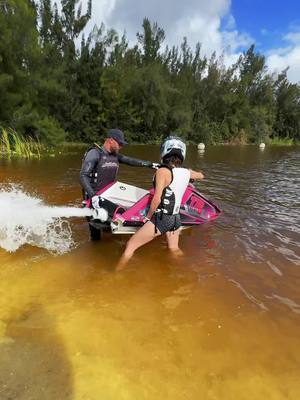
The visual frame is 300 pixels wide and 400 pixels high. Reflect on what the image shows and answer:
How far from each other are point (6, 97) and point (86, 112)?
12825 millimetres

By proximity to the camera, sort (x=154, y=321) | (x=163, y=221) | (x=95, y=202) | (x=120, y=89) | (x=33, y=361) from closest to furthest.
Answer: (x=33, y=361) → (x=154, y=321) → (x=163, y=221) → (x=95, y=202) → (x=120, y=89)

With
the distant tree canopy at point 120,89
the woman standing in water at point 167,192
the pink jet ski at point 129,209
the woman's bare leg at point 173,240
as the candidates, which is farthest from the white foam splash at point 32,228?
the distant tree canopy at point 120,89

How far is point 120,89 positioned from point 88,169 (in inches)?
1419

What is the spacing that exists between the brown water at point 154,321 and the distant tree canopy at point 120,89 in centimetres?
2246

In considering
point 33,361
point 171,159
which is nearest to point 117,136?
point 171,159

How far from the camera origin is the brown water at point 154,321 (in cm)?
294

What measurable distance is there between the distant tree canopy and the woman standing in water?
22.9 m

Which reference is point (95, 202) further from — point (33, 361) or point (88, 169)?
point (33, 361)

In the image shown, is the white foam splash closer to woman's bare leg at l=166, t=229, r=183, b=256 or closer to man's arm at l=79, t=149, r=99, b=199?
man's arm at l=79, t=149, r=99, b=199

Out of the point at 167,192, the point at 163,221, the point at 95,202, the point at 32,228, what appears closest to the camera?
the point at 167,192

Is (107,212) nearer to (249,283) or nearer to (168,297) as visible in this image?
(168,297)

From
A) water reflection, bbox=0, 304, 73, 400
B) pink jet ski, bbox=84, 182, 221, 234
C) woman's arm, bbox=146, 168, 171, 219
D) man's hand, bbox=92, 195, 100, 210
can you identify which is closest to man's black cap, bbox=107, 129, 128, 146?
pink jet ski, bbox=84, 182, 221, 234

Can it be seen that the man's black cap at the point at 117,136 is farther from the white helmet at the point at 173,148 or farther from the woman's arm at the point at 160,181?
the woman's arm at the point at 160,181

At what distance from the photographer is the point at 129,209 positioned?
5.42 meters
